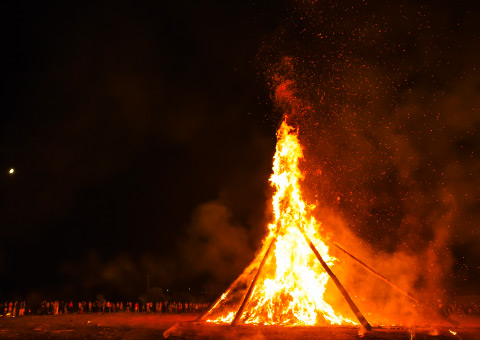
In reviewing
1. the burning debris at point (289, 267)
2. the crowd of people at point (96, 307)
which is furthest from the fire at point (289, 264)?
the crowd of people at point (96, 307)

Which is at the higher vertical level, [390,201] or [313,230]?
[390,201]

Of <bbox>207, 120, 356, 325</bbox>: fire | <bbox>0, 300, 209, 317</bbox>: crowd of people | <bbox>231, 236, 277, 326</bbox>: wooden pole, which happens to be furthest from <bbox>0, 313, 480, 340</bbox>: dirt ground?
<bbox>0, 300, 209, 317</bbox>: crowd of people

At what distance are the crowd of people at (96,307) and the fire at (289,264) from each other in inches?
254

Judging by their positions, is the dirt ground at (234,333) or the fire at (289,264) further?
the fire at (289,264)

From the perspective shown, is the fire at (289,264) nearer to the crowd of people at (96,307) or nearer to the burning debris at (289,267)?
the burning debris at (289,267)

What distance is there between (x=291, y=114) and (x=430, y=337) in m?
7.62

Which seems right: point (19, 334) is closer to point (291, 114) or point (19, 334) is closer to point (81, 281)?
point (291, 114)

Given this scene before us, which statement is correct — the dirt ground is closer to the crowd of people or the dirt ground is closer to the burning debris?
the burning debris

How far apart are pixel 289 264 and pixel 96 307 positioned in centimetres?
1130

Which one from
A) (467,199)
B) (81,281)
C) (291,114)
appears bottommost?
(81,281)

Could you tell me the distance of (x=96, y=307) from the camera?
18.0m

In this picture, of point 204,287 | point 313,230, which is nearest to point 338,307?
point 313,230

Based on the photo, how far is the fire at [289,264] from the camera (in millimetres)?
10047

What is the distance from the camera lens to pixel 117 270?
23.3 m
